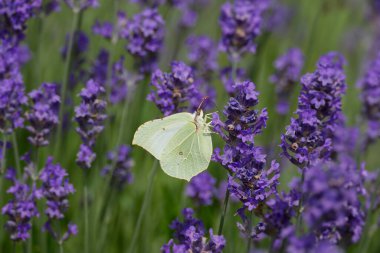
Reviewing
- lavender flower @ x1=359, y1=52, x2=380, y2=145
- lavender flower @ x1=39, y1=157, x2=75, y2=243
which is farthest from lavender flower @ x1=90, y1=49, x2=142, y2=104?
lavender flower @ x1=359, y1=52, x2=380, y2=145

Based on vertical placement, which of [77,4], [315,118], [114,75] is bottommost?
[315,118]

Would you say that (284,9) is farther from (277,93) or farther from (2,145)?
(2,145)

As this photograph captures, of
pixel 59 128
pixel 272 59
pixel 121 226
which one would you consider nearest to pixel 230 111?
pixel 59 128

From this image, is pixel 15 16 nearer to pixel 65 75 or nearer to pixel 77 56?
pixel 65 75

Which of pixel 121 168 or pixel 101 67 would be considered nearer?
pixel 121 168

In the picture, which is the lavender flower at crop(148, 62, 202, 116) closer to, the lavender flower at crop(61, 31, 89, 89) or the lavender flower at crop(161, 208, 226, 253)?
the lavender flower at crop(161, 208, 226, 253)

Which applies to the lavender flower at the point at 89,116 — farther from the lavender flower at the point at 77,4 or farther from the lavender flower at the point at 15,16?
the lavender flower at the point at 77,4

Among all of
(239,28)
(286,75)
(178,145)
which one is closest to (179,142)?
(178,145)
